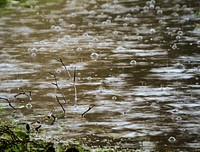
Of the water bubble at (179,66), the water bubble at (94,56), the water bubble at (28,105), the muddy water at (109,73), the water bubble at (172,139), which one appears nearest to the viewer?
the water bubble at (172,139)

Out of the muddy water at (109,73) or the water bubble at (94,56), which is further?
the water bubble at (94,56)

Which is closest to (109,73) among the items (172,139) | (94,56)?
(94,56)

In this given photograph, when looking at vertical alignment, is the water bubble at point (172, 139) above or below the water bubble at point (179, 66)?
below

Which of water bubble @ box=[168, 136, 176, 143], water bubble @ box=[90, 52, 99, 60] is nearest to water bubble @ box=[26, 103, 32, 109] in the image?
water bubble @ box=[168, 136, 176, 143]

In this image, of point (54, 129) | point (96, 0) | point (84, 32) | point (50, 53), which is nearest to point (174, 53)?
point (50, 53)

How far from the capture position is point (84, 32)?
13844mm

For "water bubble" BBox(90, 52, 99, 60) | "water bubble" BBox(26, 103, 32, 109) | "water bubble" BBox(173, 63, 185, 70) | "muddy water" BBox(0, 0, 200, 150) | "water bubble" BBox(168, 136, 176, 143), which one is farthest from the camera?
"water bubble" BBox(90, 52, 99, 60)

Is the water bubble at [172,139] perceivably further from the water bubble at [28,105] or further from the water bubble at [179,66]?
the water bubble at [179,66]

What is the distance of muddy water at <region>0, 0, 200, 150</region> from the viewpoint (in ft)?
21.6

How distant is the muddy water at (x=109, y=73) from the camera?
6.60 meters

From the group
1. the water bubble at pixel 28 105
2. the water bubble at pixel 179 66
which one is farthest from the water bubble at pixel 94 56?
the water bubble at pixel 28 105

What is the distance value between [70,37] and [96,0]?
23.9 feet

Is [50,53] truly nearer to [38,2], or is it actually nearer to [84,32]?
[84,32]

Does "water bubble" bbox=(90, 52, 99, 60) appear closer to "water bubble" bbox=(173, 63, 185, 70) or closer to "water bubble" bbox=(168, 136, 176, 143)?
"water bubble" bbox=(173, 63, 185, 70)
